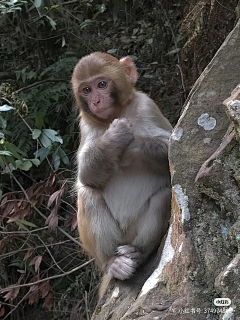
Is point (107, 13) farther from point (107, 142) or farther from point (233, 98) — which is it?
point (233, 98)

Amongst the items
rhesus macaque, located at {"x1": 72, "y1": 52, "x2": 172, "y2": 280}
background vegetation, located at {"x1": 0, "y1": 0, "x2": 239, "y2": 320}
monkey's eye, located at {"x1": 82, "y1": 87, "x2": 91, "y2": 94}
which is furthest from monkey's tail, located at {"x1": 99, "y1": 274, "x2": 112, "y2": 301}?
background vegetation, located at {"x1": 0, "y1": 0, "x2": 239, "y2": 320}

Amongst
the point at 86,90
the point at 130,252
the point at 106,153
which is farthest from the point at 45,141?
the point at 130,252

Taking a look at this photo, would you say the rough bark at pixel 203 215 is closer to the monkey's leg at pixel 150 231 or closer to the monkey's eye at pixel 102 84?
the monkey's leg at pixel 150 231

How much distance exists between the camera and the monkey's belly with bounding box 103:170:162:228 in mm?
3706

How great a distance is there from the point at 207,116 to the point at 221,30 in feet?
8.90

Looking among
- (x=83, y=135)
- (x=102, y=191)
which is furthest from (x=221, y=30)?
(x=102, y=191)

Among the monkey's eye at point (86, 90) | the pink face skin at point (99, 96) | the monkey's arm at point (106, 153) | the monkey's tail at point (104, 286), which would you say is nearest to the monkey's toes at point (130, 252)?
the monkey's tail at point (104, 286)

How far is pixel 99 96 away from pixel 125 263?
1.36 metres

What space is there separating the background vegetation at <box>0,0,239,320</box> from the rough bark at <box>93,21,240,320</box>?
2475 mm

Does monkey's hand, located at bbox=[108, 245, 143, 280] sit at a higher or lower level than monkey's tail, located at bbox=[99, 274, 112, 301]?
higher

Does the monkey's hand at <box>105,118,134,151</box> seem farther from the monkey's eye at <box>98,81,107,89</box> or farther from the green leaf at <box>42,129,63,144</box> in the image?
the green leaf at <box>42,129,63,144</box>

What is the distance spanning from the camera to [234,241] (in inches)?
90.7

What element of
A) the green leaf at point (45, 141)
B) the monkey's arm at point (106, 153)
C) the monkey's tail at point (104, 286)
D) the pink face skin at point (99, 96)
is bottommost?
the monkey's tail at point (104, 286)

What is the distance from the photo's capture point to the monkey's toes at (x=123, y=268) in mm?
3363
